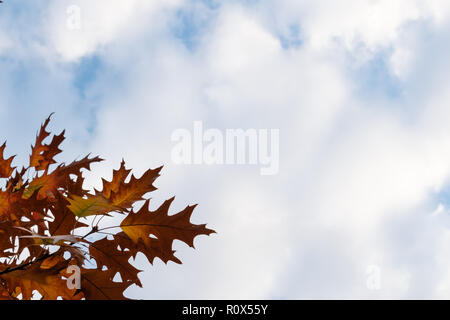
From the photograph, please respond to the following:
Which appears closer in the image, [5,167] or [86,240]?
[86,240]

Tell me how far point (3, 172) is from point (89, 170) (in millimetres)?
555

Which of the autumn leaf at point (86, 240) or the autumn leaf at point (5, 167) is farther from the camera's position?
the autumn leaf at point (5, 167)

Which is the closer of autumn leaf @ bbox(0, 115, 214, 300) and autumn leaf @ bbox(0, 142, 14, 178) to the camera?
autumn leaf @ bbox(0, 115, 214, 300)

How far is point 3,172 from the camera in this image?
2947 millimetres

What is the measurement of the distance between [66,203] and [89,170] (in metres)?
0.66

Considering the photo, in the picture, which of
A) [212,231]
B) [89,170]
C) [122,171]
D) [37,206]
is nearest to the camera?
[212,231]

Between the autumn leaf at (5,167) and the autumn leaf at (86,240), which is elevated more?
the autumn leaf at (5,167)

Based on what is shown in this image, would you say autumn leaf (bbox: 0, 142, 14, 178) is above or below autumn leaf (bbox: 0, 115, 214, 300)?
above
